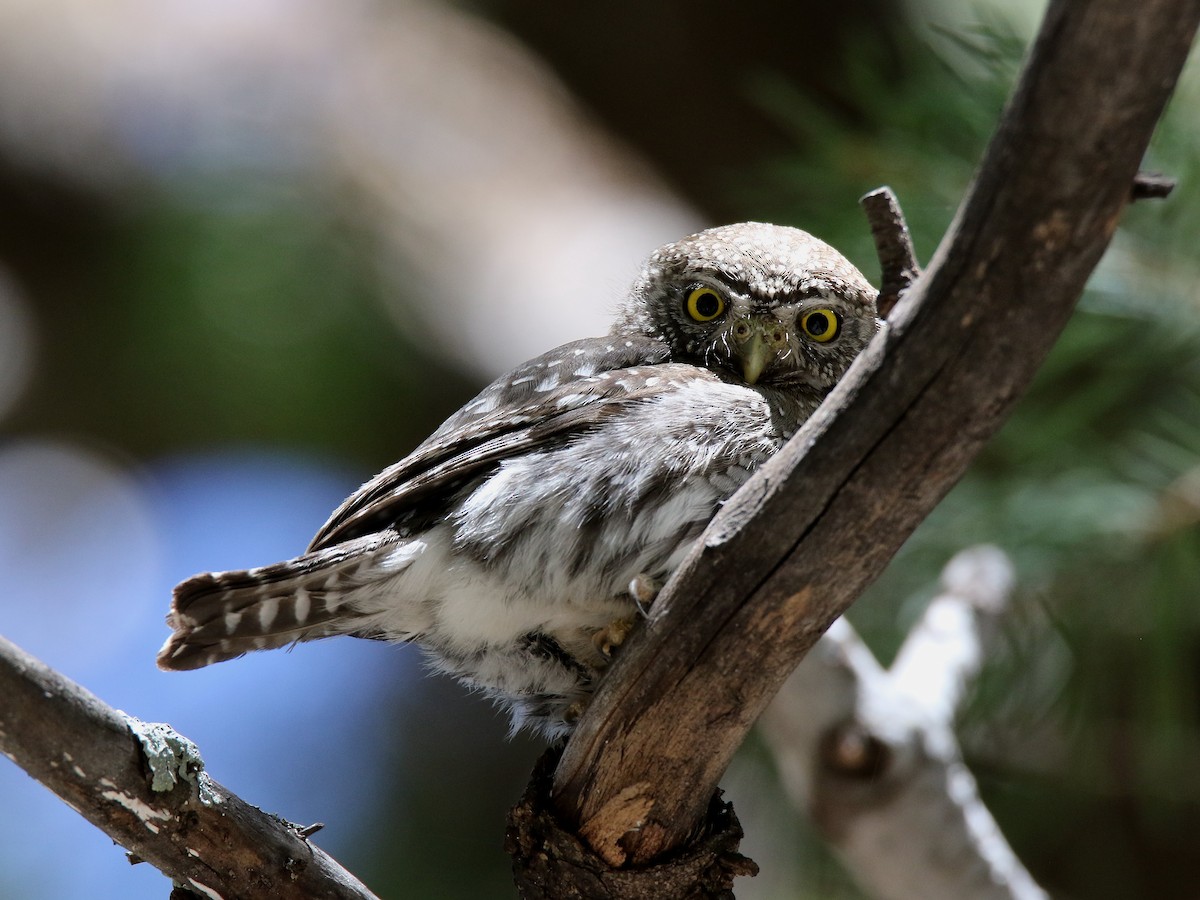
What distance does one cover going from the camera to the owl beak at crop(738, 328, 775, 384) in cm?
304

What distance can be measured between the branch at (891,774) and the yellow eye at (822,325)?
3.48 ft

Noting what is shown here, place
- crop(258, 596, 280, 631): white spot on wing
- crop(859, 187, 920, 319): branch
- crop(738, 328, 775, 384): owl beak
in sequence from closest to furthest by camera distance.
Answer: crop(859, 187, 920, 319): branch < crop(258, 596, 280, 631): white spot on wing < crop(738, 328, 775, 384): owl beak

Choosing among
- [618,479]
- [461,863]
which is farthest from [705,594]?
[461,863]

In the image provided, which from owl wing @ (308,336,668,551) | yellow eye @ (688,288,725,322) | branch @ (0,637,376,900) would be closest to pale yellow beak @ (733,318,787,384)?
yellow eye @ (688,288,725,322)

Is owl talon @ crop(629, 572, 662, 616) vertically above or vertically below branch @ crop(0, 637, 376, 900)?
above

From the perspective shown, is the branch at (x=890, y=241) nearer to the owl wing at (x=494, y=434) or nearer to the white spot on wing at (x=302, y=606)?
the owl wing at (x=494, y=434)

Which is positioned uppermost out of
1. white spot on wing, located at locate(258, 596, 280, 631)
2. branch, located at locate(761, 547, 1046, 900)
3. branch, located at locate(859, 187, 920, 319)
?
branch, located at locate(859, 187, 920, 319)

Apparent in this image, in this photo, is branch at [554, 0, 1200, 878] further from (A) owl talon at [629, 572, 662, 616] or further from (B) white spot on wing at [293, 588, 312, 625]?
(B) white spot on wing at [293, 588, 312, 625]

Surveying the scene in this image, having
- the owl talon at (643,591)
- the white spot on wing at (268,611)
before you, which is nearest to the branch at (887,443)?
the owl talon at (643,591)

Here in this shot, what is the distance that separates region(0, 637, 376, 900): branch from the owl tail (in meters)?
0.46

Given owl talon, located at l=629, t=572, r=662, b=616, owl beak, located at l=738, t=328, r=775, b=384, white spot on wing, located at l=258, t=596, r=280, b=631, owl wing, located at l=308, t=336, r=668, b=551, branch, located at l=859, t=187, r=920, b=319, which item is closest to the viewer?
branch, located at l=859, t=187, r=920, b=319

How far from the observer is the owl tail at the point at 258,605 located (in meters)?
2.38

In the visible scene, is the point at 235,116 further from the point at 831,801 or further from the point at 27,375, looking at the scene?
the point at 831,801

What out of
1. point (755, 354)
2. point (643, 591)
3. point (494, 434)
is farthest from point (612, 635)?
point (755, 354)
